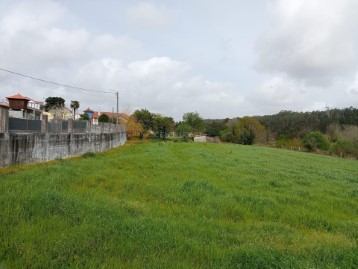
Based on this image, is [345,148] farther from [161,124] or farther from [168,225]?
[168,225]

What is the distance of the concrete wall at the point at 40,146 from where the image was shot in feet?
44.2

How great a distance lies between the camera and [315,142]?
2234 inches

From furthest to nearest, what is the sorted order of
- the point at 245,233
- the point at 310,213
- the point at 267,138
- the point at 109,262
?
the point at 267,138, the point at 310,213, the point at 245,233, the point at 109,262

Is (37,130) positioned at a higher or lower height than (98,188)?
higher

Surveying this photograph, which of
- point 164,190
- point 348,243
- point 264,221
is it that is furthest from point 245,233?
point 164,190

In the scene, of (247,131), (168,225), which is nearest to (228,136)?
(247,131)

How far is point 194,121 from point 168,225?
83.8m

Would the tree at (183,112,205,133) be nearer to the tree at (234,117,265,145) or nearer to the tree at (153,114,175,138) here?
the tree at (234,117,265,145)

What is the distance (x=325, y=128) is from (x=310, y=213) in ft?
293

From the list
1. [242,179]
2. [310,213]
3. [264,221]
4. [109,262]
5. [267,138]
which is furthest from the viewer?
[267,138]

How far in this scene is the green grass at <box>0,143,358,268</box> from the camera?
427 cm

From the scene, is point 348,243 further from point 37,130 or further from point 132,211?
point 37,130

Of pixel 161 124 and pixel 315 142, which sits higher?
pixel 161 124

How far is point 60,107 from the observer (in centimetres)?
7562
